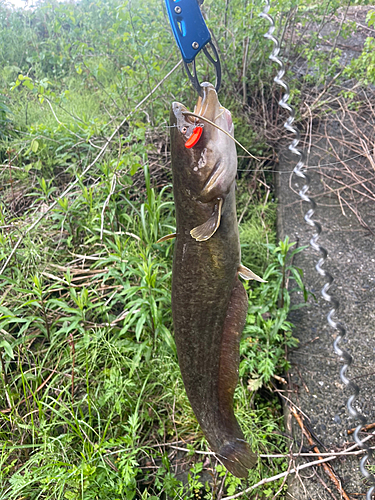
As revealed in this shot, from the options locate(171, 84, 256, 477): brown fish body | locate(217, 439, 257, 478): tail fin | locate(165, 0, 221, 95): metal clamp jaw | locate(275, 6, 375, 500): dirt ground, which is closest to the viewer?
locate(165, 0, 221, 95): metal clamp jaw

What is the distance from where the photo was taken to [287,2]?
125 inches

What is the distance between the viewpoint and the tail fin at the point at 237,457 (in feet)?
4.59

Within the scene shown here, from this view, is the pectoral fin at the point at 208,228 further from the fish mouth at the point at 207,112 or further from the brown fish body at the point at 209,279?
the fish mouth at the point at 207,112

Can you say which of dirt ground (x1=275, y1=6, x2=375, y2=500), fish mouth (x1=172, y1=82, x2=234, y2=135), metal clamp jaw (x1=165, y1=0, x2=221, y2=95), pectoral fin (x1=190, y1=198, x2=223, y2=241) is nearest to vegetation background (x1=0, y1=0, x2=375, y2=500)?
dirt ground (x1=275, y1=6, x2=375, y2=500)

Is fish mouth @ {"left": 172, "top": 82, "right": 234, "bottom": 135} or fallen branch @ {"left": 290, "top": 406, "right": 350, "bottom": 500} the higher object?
fish mouth @ {"left": 172, "top": 82, "right": 234, "bottom": 135}

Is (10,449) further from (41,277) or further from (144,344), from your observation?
(41,277)

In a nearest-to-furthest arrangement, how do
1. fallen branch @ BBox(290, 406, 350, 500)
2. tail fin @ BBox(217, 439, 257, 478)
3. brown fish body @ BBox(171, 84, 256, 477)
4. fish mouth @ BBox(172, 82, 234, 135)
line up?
fish mouth @ BBox(172, 82, 234, 135)
brown fish body @ BBox(171, 84, 256, 477)
tail fin @ BBox(217, 439, 257, 478)
fallen branch @ BBox(290, 406, 350, 500)

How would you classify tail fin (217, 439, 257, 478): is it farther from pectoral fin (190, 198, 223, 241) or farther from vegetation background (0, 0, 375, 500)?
pectoral fin (190, 198, 223, 241)

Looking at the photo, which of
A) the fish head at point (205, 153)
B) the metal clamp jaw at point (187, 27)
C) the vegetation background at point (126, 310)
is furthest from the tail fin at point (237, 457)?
the metal clamp jaw at point (187, 27)

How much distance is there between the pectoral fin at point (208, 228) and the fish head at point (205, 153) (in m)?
0.07

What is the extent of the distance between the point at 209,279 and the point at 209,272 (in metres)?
0.03

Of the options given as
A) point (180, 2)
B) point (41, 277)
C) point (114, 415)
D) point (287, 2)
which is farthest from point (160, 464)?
point (287, 2)

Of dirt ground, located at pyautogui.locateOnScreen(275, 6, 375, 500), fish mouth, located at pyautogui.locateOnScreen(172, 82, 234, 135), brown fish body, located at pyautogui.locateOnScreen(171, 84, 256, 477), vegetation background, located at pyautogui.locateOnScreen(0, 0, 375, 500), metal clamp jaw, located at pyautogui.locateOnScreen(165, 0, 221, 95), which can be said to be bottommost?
dirt ground, located at pyautogui.locateOnScreen(275, 6, 375, 500)

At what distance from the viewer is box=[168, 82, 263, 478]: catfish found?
1213 millimetres
